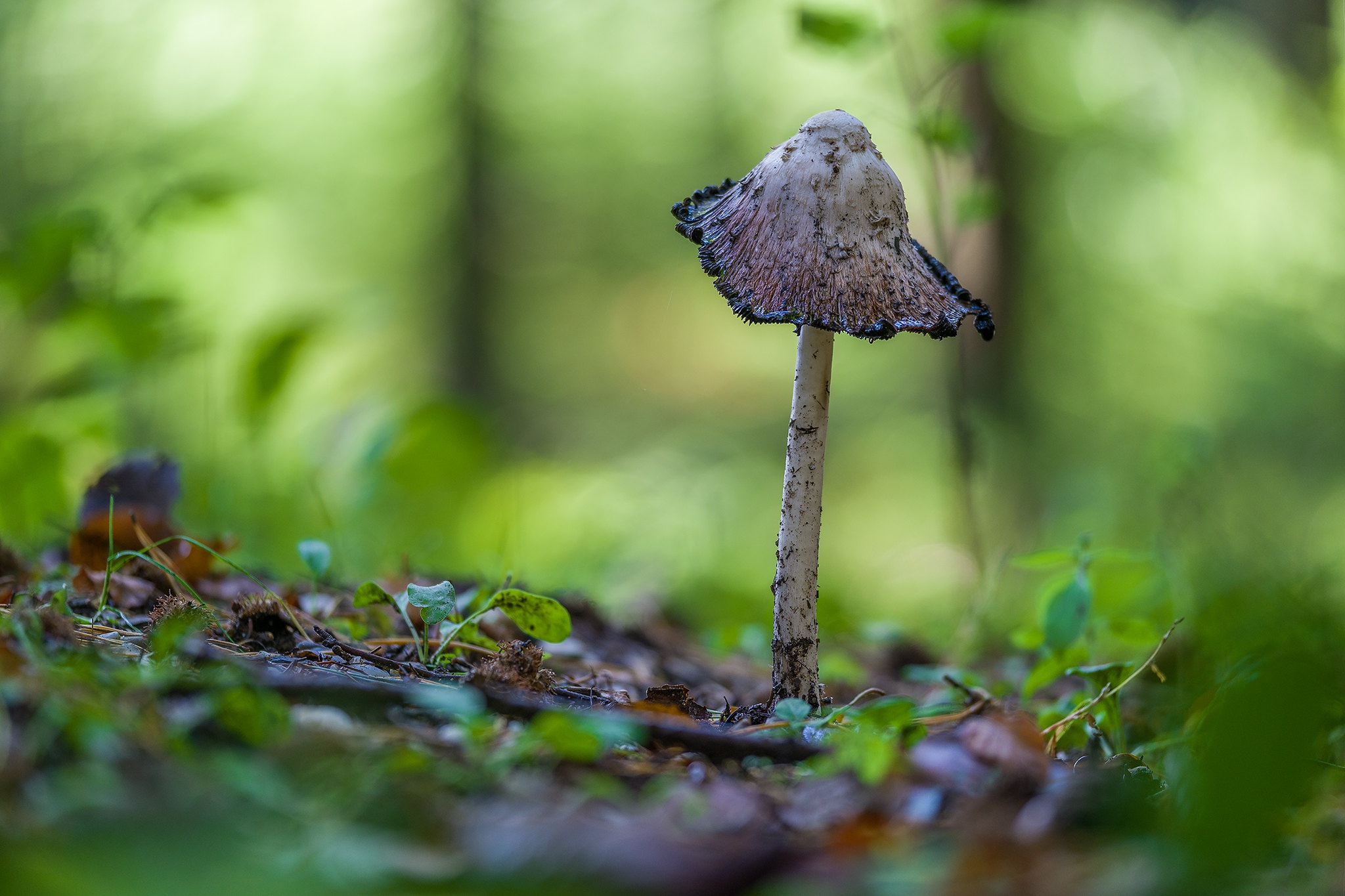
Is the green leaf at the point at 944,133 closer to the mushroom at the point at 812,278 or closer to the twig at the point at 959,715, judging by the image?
the mushroom at the point at 812,278

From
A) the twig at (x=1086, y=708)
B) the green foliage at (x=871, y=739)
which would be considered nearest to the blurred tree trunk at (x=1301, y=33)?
the twig at (x=1086, y=708)

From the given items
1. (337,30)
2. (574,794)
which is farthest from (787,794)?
(337,30)

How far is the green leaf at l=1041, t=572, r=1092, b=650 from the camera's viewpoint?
255cm

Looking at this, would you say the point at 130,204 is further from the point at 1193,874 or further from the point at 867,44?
the point at 1193,874

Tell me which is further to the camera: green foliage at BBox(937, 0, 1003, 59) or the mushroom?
green foliage at BBox(937, 0, 1003, 59)

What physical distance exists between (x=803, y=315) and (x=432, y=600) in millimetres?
1036

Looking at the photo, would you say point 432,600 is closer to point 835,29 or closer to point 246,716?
point 246,716

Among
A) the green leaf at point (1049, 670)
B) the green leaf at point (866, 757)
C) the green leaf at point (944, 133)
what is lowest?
the green leaf at point (1049, 670)

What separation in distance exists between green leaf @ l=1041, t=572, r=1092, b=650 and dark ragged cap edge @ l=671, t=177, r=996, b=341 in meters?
0.80

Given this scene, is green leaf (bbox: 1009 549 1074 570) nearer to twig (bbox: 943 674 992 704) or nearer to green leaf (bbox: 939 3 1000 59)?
twig (bbox: 943 674 992 704)

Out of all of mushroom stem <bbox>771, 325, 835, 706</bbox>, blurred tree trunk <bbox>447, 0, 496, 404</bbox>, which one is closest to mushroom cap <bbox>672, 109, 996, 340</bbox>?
mushroom stem <bbox>771, 325, 835, 706</bbox>

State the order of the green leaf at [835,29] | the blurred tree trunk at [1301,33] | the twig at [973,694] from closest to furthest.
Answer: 1. the twig at [973,694]
2. the green leaf at [835,29]
3. the blurred tree trunk at [1301,33]

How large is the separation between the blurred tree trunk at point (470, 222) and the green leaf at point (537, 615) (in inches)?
510

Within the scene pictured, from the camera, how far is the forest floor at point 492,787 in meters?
1.12
